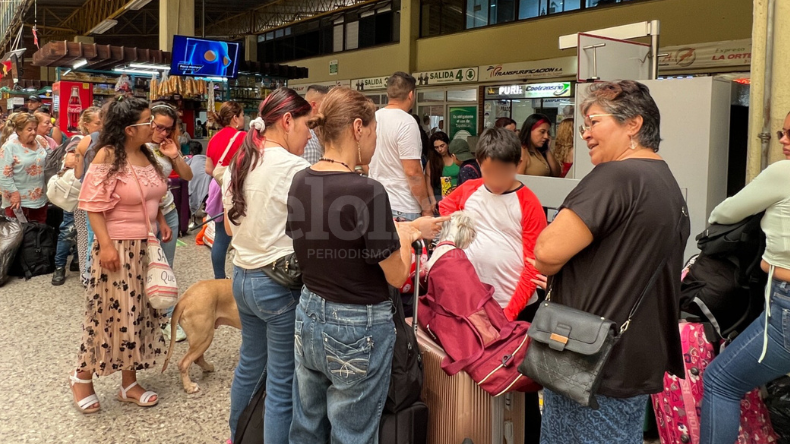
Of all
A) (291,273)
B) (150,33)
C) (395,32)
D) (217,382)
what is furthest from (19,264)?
(150,33)

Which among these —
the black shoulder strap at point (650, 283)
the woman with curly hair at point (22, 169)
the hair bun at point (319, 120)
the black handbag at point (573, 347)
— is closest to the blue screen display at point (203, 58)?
the woman with curly hair at point (22, 169)

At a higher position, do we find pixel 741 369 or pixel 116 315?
pixel 741 369

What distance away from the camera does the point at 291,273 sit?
2180 millimetres

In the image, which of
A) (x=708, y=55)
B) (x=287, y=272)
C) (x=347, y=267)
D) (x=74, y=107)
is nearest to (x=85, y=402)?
(x=287, y=272)

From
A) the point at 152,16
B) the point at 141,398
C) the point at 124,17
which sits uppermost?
the point at 152,16

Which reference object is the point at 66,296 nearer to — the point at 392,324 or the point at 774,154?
the point at 392,324

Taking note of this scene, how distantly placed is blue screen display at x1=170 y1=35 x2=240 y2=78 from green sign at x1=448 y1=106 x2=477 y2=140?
635cm

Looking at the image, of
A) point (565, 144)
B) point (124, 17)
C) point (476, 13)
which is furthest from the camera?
point (124, 17)

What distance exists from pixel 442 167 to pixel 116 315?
375cm

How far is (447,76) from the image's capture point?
592 inches

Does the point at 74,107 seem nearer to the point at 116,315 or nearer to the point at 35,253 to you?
the point at 35,253

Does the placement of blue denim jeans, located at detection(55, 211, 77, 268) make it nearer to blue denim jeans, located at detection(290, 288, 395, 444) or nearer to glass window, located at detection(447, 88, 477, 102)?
blue denim jeans, located at detection(290, 288, 395, 444)

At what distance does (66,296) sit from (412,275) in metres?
4.14

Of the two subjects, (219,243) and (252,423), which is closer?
(252,423)
